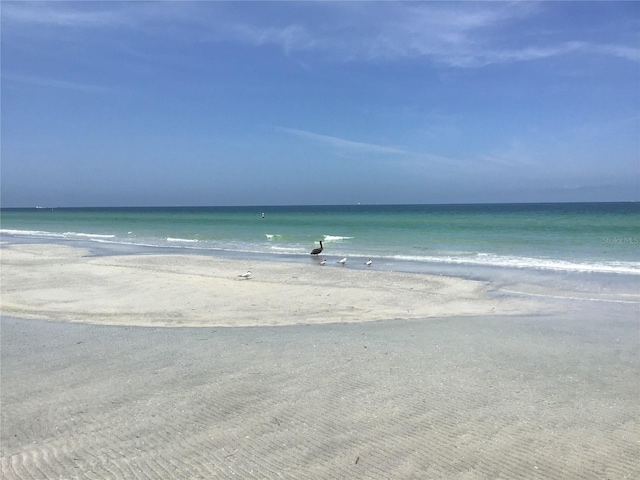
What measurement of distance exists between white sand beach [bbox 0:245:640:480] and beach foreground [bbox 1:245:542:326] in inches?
4.7

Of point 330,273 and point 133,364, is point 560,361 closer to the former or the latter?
point 133,364

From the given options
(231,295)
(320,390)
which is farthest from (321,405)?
(231,295)

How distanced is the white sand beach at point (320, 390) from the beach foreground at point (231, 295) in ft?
0.39

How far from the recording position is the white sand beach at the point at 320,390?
15.4 feet

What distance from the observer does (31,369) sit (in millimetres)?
7289

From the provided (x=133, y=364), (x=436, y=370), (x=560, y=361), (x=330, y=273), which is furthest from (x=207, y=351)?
(x=330, y=273)

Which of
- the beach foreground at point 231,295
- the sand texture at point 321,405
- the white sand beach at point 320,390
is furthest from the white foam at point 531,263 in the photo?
the sand texture at point 321,405

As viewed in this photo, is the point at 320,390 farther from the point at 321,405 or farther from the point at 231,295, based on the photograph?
the point at 231,295

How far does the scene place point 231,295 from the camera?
13477 mm

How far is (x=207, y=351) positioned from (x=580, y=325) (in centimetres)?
714

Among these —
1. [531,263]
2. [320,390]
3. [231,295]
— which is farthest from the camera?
[531,263]

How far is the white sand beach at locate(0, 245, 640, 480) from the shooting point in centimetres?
470

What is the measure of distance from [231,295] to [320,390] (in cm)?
753

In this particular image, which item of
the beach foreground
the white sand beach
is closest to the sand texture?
the white sand beach
